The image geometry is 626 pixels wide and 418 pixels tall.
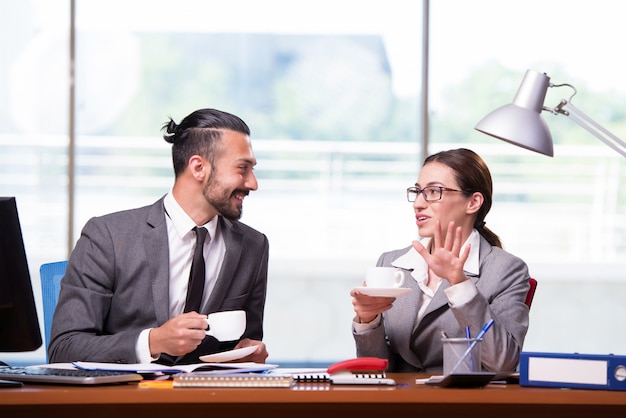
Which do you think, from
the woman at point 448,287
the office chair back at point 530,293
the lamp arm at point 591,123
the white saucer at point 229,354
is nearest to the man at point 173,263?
the white saucer at point 229,354

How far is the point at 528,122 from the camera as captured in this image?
7.62 feet

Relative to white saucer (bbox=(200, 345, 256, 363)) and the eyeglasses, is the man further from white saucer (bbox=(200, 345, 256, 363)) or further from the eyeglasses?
the eyeglasses

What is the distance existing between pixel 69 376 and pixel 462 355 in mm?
803

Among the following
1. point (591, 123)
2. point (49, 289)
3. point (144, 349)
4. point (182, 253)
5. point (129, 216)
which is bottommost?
point (144, 349)

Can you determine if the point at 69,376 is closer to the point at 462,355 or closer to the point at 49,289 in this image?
the point at 462,355

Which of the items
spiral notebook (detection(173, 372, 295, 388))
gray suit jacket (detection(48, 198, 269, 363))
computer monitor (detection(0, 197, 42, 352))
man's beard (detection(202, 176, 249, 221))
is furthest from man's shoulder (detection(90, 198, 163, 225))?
spiral notebook (detection(173, 372, 295, 388))

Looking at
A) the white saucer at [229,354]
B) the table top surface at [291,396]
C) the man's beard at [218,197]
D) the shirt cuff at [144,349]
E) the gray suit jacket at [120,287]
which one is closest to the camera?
the table top surface at [291,396]

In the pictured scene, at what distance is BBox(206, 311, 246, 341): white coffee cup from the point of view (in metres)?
2.02

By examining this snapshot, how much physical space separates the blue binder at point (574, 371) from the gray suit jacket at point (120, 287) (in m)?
1.03

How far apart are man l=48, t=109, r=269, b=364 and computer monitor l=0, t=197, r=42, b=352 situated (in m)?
0.42

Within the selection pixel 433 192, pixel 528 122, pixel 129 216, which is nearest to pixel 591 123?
pixel 528 122

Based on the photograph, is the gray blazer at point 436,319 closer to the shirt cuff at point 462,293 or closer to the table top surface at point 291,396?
the shirt cuff at point 462,293

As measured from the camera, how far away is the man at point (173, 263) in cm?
240

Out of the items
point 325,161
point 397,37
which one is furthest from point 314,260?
point 397,37
